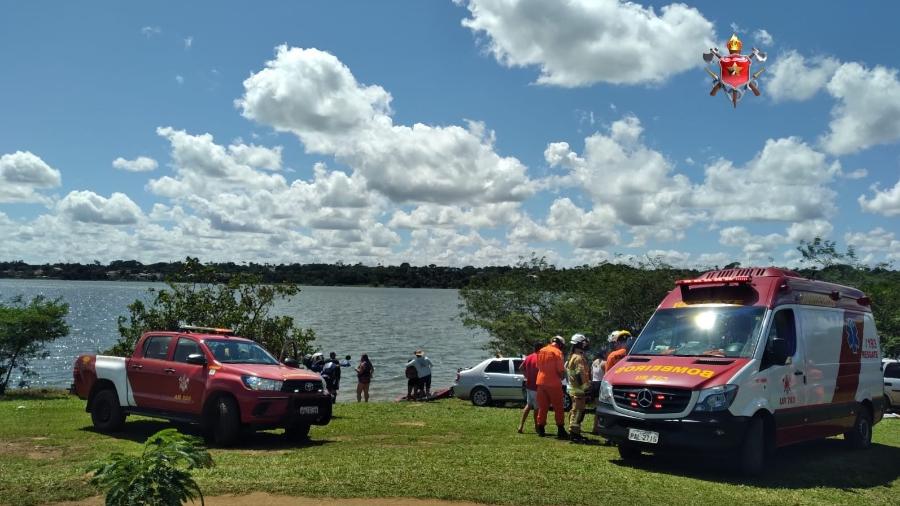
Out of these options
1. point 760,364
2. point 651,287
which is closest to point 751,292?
point 760,364

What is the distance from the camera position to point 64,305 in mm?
26250

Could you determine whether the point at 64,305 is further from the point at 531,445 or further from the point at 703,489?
the point at 703,489

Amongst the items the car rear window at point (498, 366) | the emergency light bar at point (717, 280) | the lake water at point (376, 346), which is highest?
the emergency light bar at point (717, 280)

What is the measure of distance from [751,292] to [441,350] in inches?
1611

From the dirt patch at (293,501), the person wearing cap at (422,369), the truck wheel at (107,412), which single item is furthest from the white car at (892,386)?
the truck wheel at (107,412)

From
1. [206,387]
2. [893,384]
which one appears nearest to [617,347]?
[206,387]

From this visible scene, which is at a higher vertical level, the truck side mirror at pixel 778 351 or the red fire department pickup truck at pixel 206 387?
the truck side mirror at pixel 778 351

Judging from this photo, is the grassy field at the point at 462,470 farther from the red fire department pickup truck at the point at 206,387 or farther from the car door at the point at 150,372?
the car door at the point at 150,372

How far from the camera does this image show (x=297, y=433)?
1212 cm

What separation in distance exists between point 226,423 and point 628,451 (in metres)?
5.77

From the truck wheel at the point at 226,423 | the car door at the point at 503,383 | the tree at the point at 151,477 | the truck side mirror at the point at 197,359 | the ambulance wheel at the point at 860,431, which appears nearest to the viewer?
the tree at the point at 151,477

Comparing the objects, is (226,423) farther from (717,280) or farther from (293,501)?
(717,280)

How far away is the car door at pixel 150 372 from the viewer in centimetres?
1221

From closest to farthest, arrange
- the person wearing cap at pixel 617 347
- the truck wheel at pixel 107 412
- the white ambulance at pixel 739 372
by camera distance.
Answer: the white ambulance at pixel 739 372, the person wearing cap at pixel 617 347, the truck wheel at pixel 107 412
